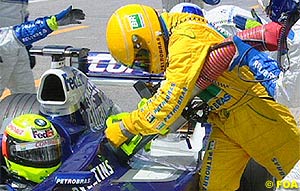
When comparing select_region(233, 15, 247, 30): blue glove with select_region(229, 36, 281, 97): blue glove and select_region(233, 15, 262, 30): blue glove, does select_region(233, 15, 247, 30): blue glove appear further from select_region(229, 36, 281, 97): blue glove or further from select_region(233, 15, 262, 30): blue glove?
select_region(229, 36, 281, 97): blue glove

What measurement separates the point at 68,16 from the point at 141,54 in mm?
1526

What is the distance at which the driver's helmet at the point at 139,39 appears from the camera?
3.94 m

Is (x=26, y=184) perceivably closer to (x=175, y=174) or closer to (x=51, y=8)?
(x=175, y=174)

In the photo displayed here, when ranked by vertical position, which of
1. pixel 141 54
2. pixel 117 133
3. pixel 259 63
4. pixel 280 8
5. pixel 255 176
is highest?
pixel 280 8

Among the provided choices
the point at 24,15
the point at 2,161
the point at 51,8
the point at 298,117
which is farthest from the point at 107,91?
the point at 51,8

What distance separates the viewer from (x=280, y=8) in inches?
140

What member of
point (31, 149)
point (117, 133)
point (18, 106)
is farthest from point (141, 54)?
point (18, 106)

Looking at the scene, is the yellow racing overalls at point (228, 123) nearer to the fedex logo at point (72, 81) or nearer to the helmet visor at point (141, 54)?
the helmet visor at point (141, 54)

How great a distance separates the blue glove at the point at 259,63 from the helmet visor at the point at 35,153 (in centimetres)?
109

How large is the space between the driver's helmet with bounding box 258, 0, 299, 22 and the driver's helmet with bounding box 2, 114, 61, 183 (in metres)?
1.31

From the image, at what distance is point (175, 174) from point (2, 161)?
937mm

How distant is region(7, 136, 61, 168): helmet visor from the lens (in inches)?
159

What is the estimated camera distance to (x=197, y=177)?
4230 mm

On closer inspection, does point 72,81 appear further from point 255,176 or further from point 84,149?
point 255,176
